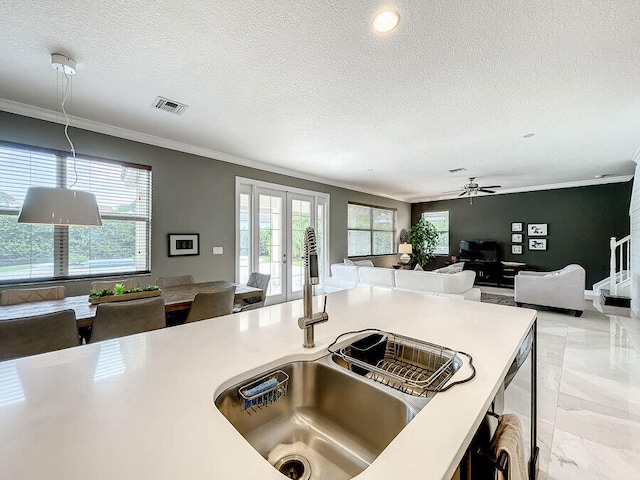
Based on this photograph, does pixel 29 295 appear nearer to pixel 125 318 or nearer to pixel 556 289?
pixel 125 318

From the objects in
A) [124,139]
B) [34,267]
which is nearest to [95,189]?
[124,139]

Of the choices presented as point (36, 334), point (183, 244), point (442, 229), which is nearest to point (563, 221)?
point (442, 229)

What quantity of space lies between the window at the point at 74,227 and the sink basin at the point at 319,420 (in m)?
3.38

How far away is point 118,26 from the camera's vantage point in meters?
1.82

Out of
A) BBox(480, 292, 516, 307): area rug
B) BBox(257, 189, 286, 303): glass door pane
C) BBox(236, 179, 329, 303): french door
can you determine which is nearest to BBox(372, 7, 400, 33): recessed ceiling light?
BBox(236, 179, 329, 303): french door

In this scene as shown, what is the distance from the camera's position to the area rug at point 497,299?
18.2 feet

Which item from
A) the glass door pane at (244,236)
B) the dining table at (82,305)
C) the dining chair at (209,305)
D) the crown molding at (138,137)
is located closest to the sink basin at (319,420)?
the dining chair at (209,305)

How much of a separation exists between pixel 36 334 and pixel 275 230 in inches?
154

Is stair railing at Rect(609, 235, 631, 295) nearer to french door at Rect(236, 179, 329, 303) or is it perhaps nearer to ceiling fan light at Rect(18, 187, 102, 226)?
french door at Rect(236, 179, 329, 303)

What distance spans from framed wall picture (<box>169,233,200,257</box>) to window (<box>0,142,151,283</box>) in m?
0.29

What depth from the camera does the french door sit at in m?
4.88

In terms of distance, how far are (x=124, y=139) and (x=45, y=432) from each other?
383 cm

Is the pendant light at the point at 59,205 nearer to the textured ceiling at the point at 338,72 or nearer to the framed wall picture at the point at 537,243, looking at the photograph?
the textured ceiling at the point at 338,72

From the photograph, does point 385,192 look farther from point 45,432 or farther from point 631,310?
point 45,432
